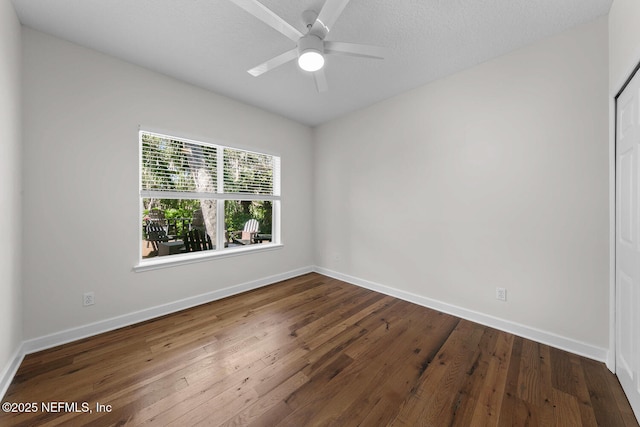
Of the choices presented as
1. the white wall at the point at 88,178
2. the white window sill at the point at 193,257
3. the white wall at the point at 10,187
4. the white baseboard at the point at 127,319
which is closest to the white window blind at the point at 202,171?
the white wall at the point at 88,178

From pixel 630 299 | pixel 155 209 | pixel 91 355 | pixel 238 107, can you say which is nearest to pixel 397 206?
pixel 630 299

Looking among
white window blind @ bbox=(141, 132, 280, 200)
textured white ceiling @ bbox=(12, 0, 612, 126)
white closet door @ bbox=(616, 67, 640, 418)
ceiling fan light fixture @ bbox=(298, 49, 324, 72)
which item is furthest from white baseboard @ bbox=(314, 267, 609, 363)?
ceiling fan light fixture @ bbox=(298, 49, 324, 72)

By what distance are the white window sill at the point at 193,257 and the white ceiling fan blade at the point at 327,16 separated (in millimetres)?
2637

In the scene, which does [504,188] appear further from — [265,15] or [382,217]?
[265,15]

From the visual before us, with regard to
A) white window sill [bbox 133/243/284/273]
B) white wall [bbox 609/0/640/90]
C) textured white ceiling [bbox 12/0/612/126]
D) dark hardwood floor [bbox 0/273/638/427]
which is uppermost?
textured white ceiling [bbox 12/0/612/126]

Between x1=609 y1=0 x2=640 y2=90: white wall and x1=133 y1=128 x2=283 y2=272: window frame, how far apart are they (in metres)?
3.45

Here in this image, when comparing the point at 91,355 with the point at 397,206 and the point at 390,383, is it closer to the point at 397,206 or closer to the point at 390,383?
the point at 390,383

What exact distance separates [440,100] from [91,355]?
4135mm

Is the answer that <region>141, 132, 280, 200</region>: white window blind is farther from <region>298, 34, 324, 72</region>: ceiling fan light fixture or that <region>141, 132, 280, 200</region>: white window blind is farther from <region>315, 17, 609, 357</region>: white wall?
<region>298, 34, 324, 72</region>: ceiling fan light fixture

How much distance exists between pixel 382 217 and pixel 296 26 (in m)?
2.35

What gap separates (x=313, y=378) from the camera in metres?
1.70

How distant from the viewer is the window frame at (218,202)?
101 inches

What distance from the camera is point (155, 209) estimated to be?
2754 mm

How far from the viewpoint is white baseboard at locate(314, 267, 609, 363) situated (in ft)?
6.33
